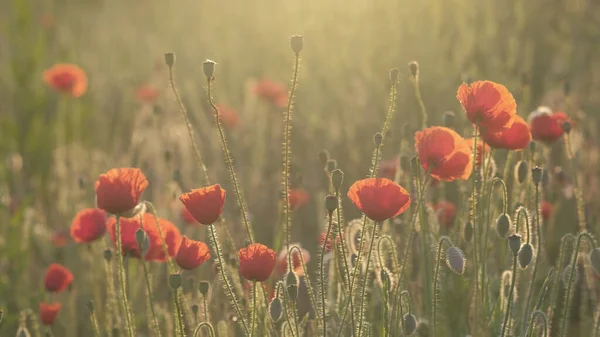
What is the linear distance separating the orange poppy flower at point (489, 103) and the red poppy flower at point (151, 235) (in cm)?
79

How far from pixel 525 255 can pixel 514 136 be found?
14.3 inches

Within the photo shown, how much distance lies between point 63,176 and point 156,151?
49 centimetres

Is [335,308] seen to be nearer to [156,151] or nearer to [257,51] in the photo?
[156,151]

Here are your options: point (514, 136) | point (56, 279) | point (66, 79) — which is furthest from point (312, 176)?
point (514, 136)

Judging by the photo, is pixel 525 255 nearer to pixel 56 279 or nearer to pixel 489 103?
pixel 489 103

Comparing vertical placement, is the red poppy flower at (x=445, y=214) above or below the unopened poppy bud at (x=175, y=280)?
above

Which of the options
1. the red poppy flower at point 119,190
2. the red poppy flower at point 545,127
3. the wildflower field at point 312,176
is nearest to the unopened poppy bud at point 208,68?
the wildflower field at point 312,176

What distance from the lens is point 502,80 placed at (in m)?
3.99

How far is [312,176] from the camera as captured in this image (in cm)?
398

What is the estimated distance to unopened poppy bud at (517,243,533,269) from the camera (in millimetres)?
1772

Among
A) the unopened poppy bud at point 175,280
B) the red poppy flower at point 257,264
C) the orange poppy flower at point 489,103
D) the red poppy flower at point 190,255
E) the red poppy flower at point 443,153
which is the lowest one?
the unopened poppy bud at point 175,280

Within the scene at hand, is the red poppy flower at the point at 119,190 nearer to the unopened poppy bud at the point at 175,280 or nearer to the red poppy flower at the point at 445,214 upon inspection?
the unopened poppy bud at the point at 175,280

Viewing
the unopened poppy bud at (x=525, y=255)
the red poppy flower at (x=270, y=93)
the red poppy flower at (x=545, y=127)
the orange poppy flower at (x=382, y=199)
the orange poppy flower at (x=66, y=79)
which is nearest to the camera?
the orange poppy flower at (x=382, y=199)

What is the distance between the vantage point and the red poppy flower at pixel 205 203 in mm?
1706
